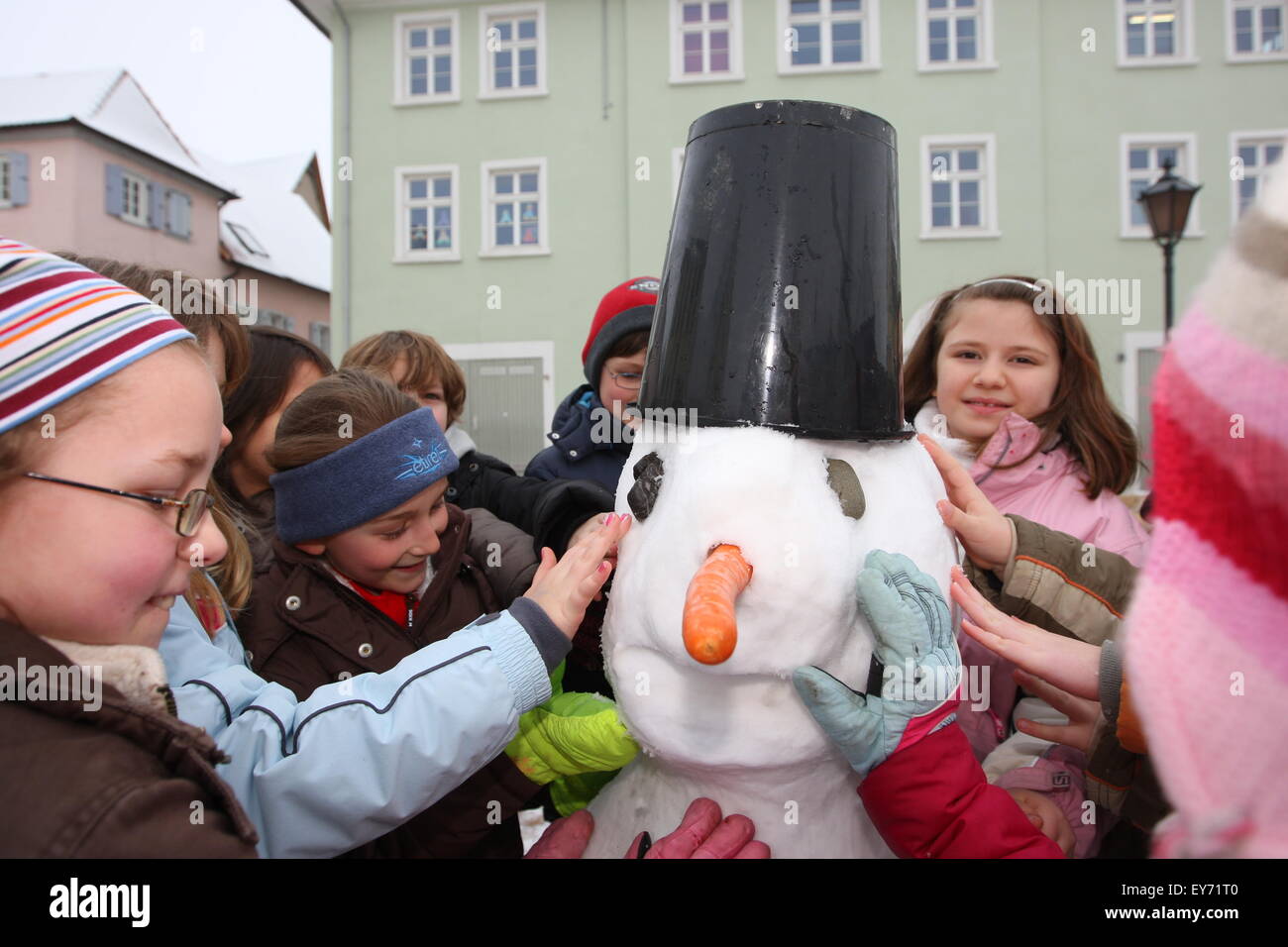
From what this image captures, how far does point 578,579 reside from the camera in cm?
145

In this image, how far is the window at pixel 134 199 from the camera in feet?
52.3

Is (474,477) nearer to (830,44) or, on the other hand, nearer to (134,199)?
(830,44)

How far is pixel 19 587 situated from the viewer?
95cm

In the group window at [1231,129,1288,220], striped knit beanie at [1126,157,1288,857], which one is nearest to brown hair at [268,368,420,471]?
striped knit beanie at [1126,157,1288,857]

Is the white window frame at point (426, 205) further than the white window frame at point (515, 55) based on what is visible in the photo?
Yes

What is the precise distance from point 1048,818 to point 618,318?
1.62 meters

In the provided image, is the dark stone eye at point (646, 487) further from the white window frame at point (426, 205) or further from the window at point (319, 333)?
the window at point (319, 333)

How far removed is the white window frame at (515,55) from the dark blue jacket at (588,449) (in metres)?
10.1

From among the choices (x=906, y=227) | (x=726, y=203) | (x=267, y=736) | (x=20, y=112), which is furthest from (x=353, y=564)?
(x=20, y=112)

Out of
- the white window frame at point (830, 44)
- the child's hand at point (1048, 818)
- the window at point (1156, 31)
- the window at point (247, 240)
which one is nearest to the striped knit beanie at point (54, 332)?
the child's hand at point (1048, 818)

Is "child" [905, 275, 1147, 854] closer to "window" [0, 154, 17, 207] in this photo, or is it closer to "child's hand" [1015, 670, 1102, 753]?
"child's hand" [1015, 670, 1102, 753]

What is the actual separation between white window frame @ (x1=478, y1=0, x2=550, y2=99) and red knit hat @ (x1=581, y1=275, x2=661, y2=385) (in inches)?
392

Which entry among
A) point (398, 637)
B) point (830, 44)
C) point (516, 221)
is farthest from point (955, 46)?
point (398, 637)

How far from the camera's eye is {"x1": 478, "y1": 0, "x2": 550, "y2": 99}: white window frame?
1148cm
